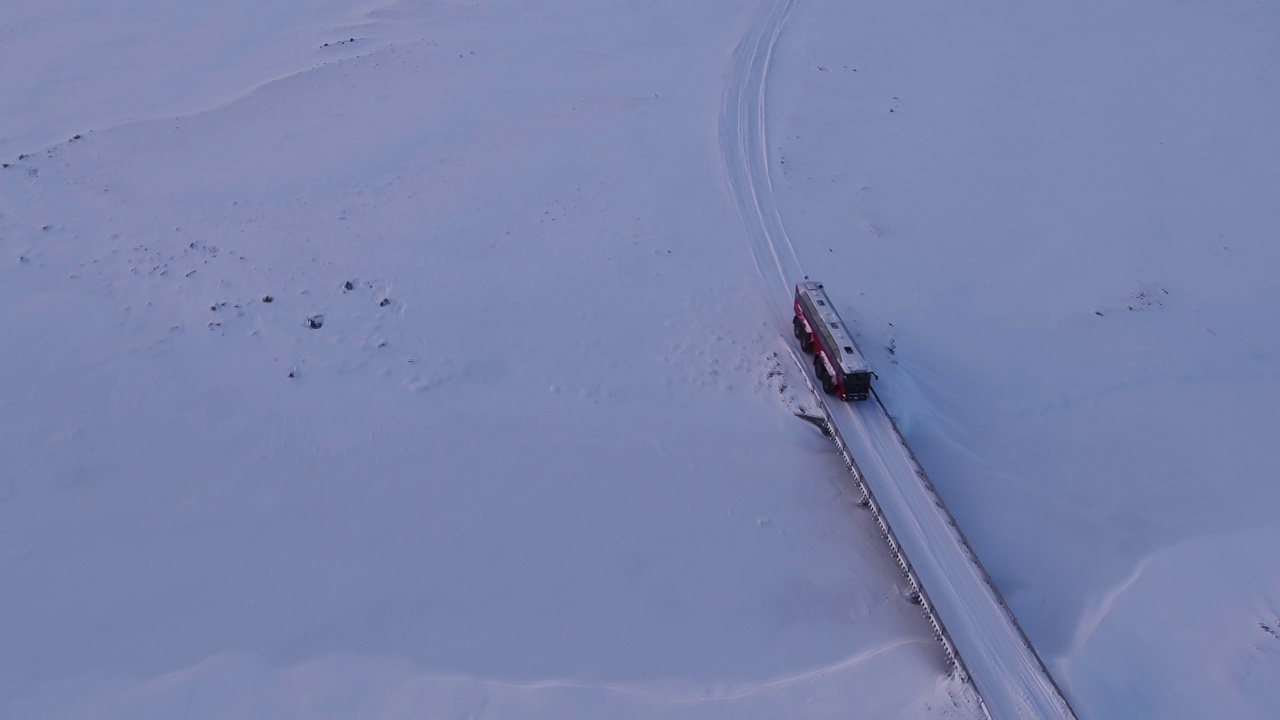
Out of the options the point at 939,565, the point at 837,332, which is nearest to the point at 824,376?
the point at 837,332

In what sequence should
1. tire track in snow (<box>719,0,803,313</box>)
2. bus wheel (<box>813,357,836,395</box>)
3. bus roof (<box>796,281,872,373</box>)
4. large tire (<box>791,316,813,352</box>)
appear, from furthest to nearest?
tire track in snow (<box>719,0,803,313</box>), large tire (<box>791,316,813,352</box>), bus wheel (<box>813,357,836,395</box>), bus roof (<box>796,281,872,373</box>)

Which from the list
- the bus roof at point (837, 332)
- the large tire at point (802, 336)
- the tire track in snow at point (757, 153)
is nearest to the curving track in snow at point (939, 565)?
the tire track in snow at point (757, 153)

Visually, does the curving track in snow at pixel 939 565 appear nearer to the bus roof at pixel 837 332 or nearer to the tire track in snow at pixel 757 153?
the tire track in snow at pixel 757 153

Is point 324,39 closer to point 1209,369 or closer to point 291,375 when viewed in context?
point 291,375

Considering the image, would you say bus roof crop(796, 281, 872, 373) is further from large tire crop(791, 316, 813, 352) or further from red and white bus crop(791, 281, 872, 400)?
large tire crop(791, 316, 813, 352)

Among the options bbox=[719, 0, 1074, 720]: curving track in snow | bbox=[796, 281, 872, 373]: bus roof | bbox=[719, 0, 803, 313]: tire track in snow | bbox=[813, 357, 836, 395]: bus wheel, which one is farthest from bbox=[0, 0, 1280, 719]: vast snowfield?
bbox=[796, 281, 872, 373]: bus roof

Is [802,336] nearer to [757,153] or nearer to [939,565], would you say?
[939,565]
